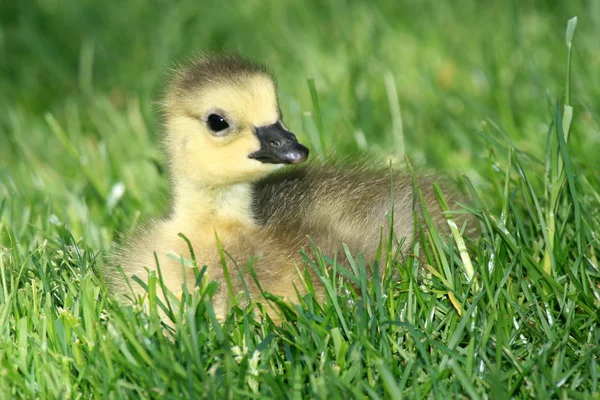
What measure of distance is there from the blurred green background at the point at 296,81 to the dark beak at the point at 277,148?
19.7 inches

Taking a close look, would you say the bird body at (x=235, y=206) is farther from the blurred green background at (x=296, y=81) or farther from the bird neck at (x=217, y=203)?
the blurred green background at (x=296, y=81)

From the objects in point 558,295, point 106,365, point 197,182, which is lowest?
point 558,295

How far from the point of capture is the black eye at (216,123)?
7.72 feet

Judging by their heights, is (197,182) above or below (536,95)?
above

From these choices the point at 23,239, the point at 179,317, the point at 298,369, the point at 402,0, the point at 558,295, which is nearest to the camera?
the point at 298,369

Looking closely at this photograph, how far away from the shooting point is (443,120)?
390 cm

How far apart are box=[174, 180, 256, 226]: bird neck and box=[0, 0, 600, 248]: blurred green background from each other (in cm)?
36

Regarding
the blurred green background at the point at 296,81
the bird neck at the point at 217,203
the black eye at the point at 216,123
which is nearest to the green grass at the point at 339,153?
the blurred green background at the point at 296,81

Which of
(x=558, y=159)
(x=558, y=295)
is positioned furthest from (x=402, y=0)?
(x=558, y=295)

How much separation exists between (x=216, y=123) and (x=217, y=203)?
23cm

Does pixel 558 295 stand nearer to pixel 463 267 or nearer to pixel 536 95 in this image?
pixel 463 267

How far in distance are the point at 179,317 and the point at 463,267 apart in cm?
79

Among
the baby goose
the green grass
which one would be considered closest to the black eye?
the baby goose

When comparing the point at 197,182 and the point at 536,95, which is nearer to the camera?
the point at 197,182
